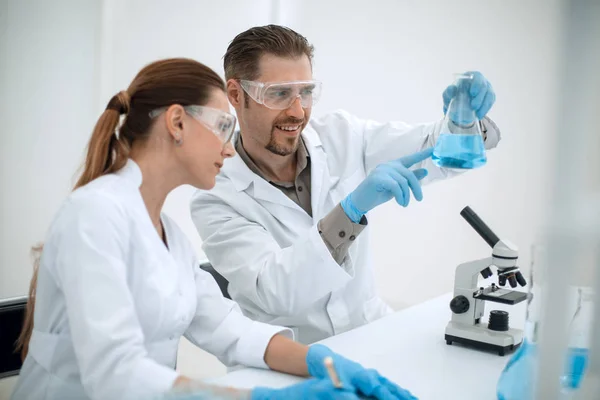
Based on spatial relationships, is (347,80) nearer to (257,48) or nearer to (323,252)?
(257,48)

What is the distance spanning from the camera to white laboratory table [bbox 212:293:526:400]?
4.26 feet

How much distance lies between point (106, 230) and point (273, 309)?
2.46 ft

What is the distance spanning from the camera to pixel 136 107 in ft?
4.24

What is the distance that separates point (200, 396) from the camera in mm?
971

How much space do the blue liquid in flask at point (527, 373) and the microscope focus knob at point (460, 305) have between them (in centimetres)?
33

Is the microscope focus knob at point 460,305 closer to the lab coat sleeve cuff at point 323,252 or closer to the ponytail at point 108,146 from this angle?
the lab coat sleeve cuff at point 323,252

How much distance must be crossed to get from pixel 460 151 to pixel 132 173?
0.85 metres

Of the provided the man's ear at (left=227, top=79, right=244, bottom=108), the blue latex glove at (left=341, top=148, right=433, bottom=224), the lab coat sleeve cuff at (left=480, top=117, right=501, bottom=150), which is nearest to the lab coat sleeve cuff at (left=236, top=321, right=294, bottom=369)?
the blue latex glove at (left=341, top=148, right=433, bottom=224)

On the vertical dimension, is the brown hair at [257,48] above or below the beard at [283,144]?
above

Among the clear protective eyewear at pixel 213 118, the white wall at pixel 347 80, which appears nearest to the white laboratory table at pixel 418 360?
the clear protective eyewear at pixel 213 118

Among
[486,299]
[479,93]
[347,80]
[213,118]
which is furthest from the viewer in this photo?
[347,80]

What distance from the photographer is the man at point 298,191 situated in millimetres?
1674

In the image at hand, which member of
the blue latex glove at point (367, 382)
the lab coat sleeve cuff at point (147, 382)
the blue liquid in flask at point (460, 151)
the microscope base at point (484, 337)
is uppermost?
the blue liquid in flask at point (460, 151)

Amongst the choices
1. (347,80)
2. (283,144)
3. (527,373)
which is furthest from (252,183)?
(347,80)
